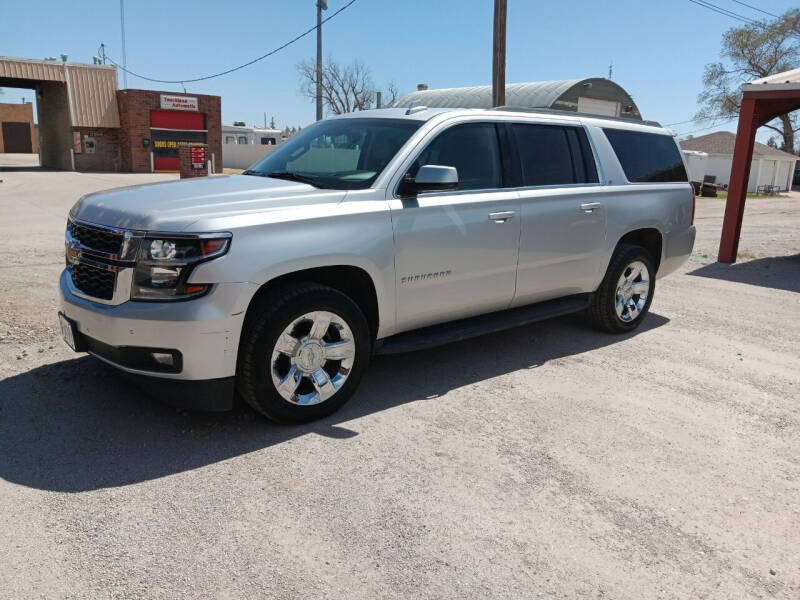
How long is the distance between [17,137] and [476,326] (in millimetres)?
81505

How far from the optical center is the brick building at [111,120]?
37.8 meters

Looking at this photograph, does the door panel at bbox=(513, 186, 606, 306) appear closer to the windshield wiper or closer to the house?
the windshield wiper

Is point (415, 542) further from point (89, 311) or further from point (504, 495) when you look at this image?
point (89, 311)

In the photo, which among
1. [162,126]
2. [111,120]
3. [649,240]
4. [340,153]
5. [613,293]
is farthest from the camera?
A: [162,126]

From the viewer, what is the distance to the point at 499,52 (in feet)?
50.1

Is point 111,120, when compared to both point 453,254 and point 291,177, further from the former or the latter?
point 453,254

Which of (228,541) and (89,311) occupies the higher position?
(89,311)

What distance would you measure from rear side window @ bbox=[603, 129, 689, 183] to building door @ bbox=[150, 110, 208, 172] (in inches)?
1483

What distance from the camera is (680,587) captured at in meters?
2.71

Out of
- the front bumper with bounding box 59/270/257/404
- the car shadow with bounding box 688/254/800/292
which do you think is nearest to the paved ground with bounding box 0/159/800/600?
the front bumper with bounding box 59/270/257/404

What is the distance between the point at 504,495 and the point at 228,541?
1362 millimetres

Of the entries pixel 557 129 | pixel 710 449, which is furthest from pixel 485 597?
pixel 557 129

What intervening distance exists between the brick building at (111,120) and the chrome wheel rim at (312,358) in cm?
3541

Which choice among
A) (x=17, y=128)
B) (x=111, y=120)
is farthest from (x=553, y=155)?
(x=17, y=128)
